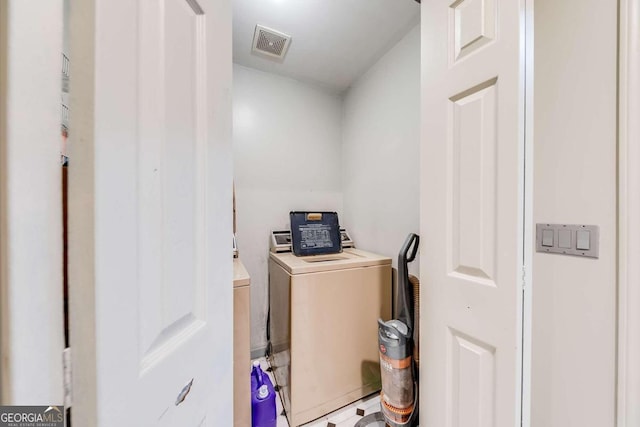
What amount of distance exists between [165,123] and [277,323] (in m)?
1.53

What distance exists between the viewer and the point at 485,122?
2.47 feet

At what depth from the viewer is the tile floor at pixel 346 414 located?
4.53 feet

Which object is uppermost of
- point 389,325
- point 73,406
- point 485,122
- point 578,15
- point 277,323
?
point 578,15

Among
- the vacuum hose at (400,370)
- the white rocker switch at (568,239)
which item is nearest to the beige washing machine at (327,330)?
the vacuum hose at (400,370)

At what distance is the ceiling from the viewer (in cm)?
138

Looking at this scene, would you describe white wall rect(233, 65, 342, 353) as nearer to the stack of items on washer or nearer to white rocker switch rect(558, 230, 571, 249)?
the stack of items on washer

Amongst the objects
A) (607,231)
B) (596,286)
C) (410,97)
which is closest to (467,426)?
(596,286)

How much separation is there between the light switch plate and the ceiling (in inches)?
55.7

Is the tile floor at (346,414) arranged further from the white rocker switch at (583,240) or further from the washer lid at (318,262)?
the white rocker switch at (583,240)

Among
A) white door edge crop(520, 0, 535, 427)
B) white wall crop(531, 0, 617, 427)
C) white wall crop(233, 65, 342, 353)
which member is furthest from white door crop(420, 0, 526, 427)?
white wall crop(233, 65, 342, 353)

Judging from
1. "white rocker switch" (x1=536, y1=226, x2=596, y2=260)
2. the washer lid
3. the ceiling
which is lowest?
the washer lid

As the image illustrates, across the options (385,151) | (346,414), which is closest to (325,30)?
(385,151)

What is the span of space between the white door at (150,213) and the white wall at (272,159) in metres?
1.33

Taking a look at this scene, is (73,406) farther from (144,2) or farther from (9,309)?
(144,2)
